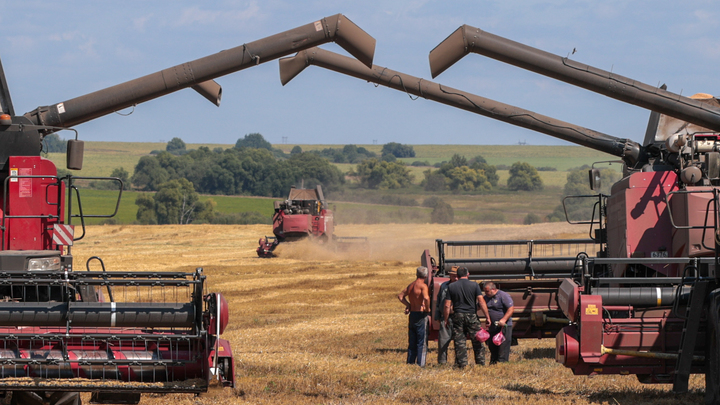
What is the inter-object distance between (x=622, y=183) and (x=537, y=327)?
2.92 metres

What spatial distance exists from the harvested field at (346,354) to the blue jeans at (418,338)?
0.58 feet

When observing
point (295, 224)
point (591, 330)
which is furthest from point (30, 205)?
point (295, 224)

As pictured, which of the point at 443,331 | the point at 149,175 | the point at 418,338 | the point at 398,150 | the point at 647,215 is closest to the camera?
the point at 647,215

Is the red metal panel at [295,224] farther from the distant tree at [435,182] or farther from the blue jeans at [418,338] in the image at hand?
the distant tree at [435,182]

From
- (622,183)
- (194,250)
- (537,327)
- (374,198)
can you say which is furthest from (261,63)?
(374,198)

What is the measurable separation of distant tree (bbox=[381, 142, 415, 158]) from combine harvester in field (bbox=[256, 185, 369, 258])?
109 meters

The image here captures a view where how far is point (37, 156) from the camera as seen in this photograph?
8.88 metres

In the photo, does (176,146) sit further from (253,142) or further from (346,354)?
(346,354)

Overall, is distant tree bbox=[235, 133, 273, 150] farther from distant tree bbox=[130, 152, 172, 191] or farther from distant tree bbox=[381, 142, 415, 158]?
distant tree bbox=[130, 152, 172, 191]

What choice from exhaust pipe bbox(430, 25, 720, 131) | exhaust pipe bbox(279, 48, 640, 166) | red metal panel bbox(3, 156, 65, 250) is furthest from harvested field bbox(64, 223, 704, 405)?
exhaust pipe bbox(279, 48, 640, 166)

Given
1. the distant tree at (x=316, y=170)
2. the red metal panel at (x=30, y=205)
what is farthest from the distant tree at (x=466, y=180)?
the red metal panel at (x=30, y=205)

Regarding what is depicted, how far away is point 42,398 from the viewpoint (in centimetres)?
745

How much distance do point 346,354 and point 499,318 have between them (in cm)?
244

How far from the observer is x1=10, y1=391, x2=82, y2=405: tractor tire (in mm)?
7352
